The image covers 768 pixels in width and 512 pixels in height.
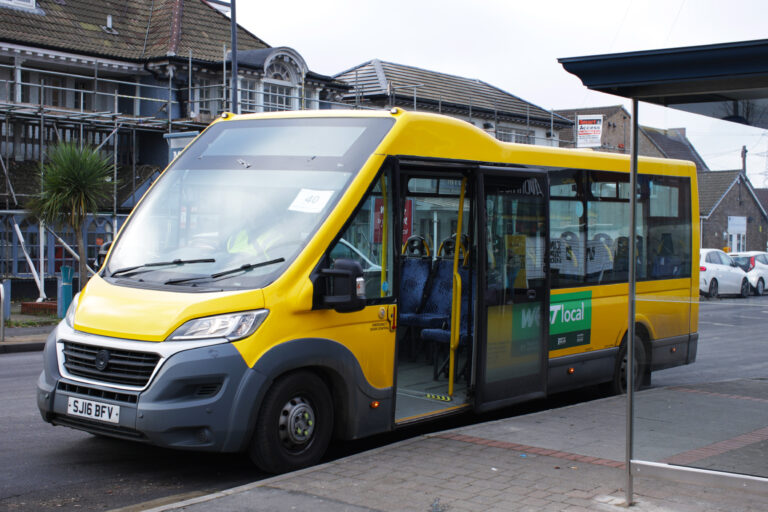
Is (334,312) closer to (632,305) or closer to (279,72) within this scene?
(632,305)

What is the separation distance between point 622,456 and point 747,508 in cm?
155

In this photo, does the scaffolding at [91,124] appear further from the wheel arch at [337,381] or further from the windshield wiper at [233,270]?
the wheel arch at [337,381]

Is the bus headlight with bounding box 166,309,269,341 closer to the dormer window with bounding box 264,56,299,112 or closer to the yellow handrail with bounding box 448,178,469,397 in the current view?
the yellow handrail with bounding box 448,178,469,397

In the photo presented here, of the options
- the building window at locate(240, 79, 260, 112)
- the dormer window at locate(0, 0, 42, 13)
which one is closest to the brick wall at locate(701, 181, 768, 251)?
the dormer window at locate(0, 0, 42, 13)

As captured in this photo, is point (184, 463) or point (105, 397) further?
point (184, 463)

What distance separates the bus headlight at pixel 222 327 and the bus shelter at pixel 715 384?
2.60 m

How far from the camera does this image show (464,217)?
29.2ft

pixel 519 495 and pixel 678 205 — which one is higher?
pixel 678 205

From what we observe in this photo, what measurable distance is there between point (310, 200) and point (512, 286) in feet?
8.57

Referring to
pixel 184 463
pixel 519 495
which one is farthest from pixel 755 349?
pixel 184 463

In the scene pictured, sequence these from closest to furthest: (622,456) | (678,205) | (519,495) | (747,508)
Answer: (747,508), (519,495), (622,456), (678,205)

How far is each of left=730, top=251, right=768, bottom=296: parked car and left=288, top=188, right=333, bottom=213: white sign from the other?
309cm

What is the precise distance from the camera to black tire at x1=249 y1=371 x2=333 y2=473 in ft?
21.3

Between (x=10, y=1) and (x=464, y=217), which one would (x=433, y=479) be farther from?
(x=10, y=1)
